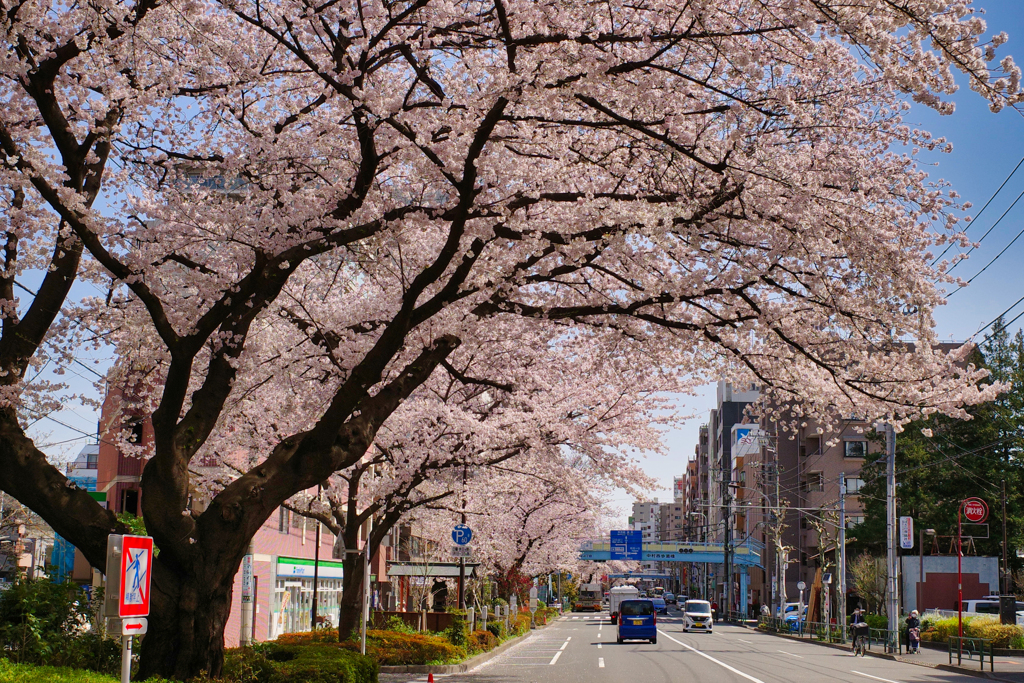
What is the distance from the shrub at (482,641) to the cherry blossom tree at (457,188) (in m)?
15.9

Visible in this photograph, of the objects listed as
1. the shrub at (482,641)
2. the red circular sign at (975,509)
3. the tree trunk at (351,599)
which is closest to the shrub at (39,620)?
the tree trunk at (351,599)

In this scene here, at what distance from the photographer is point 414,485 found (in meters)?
22.4

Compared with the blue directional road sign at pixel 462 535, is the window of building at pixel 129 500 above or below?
above

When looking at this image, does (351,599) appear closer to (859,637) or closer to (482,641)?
(482,641)

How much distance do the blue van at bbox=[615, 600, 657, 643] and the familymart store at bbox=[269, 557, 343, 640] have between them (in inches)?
478

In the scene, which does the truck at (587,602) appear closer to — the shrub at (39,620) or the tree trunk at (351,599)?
the tree trunk at (351,599)

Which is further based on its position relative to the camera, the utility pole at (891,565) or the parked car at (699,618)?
the parked car at (699,618)

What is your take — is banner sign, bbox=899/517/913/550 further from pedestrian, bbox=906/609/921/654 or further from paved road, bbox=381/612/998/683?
paved road, bbox=381/612/998/683

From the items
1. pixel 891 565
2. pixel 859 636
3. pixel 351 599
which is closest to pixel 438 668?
pixel 351 599

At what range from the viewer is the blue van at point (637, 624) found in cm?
3966

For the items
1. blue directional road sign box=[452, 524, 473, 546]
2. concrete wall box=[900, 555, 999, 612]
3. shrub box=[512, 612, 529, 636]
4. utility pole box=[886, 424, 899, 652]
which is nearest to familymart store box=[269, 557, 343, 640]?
shrub box=[512, 612, 529, 636]

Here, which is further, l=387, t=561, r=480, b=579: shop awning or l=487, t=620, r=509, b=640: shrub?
l=387, t=561, r=480, b=579: shop awning

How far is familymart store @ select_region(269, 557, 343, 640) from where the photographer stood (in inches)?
1394

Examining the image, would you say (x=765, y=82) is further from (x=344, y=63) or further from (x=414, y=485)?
(x=414, y=485)
